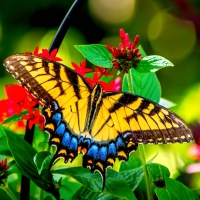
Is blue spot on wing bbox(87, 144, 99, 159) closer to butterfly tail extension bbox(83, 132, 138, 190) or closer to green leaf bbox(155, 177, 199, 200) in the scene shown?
butterfly tail extension bbox(83, 132, 138, 190)

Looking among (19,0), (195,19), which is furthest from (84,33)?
(195,19)

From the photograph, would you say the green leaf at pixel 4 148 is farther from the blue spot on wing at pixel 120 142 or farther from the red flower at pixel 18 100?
the blue spot on wing at pixel 120 142

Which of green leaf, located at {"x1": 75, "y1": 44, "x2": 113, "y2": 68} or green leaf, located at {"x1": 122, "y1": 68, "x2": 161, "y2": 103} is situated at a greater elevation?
green leaf, located at {"x1": 75, "y1": 44, "x2": 113, "y2": 68}

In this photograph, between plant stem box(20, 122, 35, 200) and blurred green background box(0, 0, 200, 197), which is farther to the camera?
blurred green background box(0, 0, 200, 197)

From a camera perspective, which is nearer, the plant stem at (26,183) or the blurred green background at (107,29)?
the plant stem at (26,183)

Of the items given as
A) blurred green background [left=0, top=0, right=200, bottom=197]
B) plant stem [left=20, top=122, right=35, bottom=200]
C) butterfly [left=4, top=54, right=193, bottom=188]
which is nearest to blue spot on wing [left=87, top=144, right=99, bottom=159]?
butterfly [left=4, top=54, right=193, bottom=188]

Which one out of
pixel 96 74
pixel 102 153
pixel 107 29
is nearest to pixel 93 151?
pixel 102 153

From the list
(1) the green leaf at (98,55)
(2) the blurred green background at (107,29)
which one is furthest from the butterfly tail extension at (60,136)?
(2) the blurred green background at (107,29)
